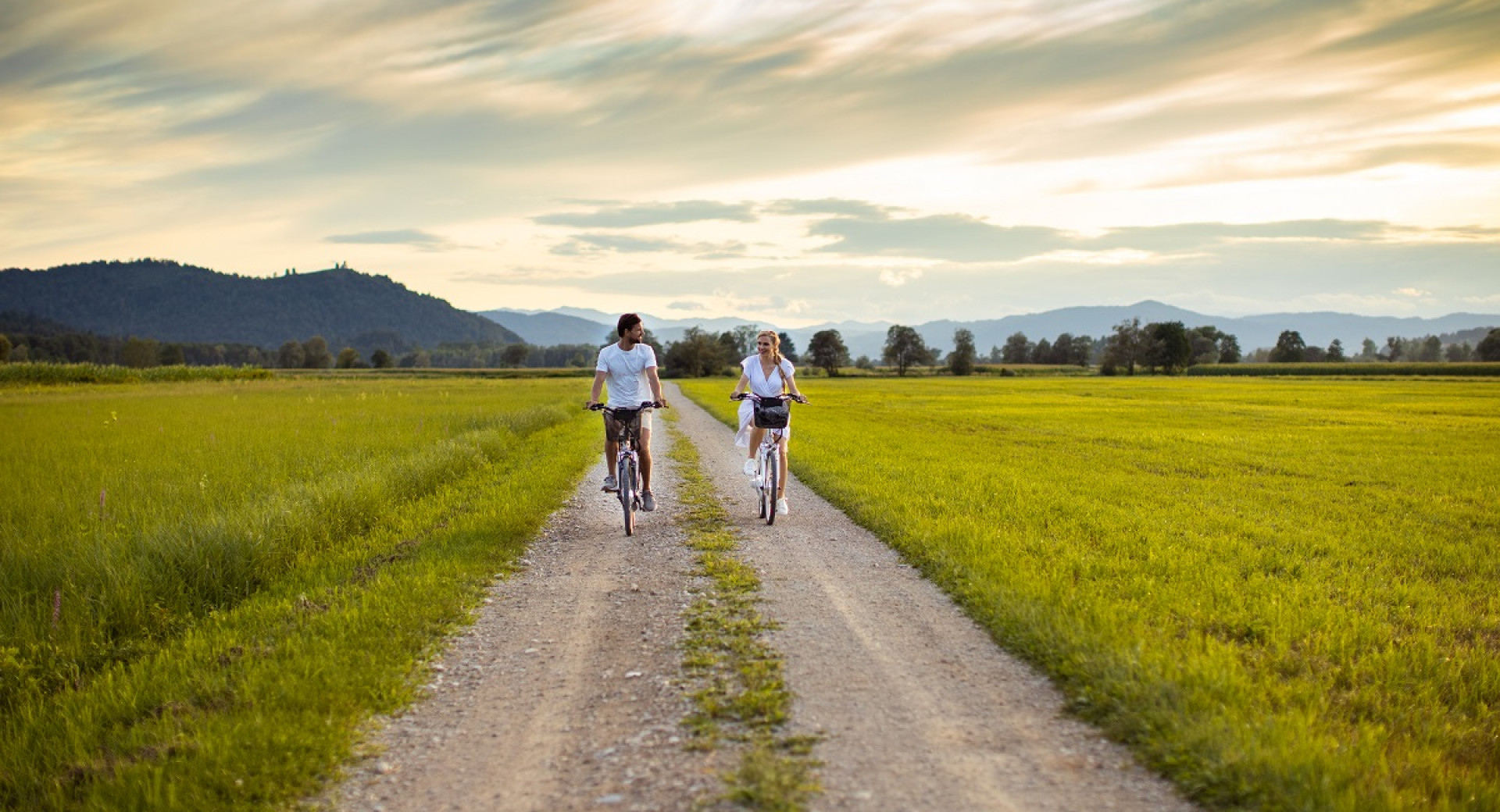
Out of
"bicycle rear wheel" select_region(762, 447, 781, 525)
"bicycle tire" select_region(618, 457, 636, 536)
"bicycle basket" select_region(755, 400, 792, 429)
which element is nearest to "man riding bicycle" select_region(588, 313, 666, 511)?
"bicycle tire" select_region(618, 457, 636, 536)

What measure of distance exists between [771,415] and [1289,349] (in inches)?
7638

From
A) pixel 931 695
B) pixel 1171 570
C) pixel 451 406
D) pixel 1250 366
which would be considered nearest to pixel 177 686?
pixel 931 695

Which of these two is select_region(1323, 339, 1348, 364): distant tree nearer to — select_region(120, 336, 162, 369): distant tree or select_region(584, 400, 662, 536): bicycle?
select_region(584, 400, 662, 536): bicycle

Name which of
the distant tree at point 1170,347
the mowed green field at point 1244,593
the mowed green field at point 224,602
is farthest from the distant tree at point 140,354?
the distant tree at point 1170,347

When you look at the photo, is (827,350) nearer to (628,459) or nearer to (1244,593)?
(628,459)

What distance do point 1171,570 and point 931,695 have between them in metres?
4.84

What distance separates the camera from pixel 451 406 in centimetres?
4031

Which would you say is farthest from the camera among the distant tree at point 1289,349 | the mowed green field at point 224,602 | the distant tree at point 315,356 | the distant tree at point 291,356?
the distant tree at point 291,356

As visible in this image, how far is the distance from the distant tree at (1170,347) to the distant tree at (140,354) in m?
178

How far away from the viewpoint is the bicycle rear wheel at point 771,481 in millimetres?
11727

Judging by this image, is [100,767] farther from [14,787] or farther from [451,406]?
[451,406]

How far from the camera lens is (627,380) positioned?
11.5 m

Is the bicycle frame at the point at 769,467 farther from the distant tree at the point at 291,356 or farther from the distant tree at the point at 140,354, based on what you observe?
the distant tree at the point at 291,356

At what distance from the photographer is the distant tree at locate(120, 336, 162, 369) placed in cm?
14738
